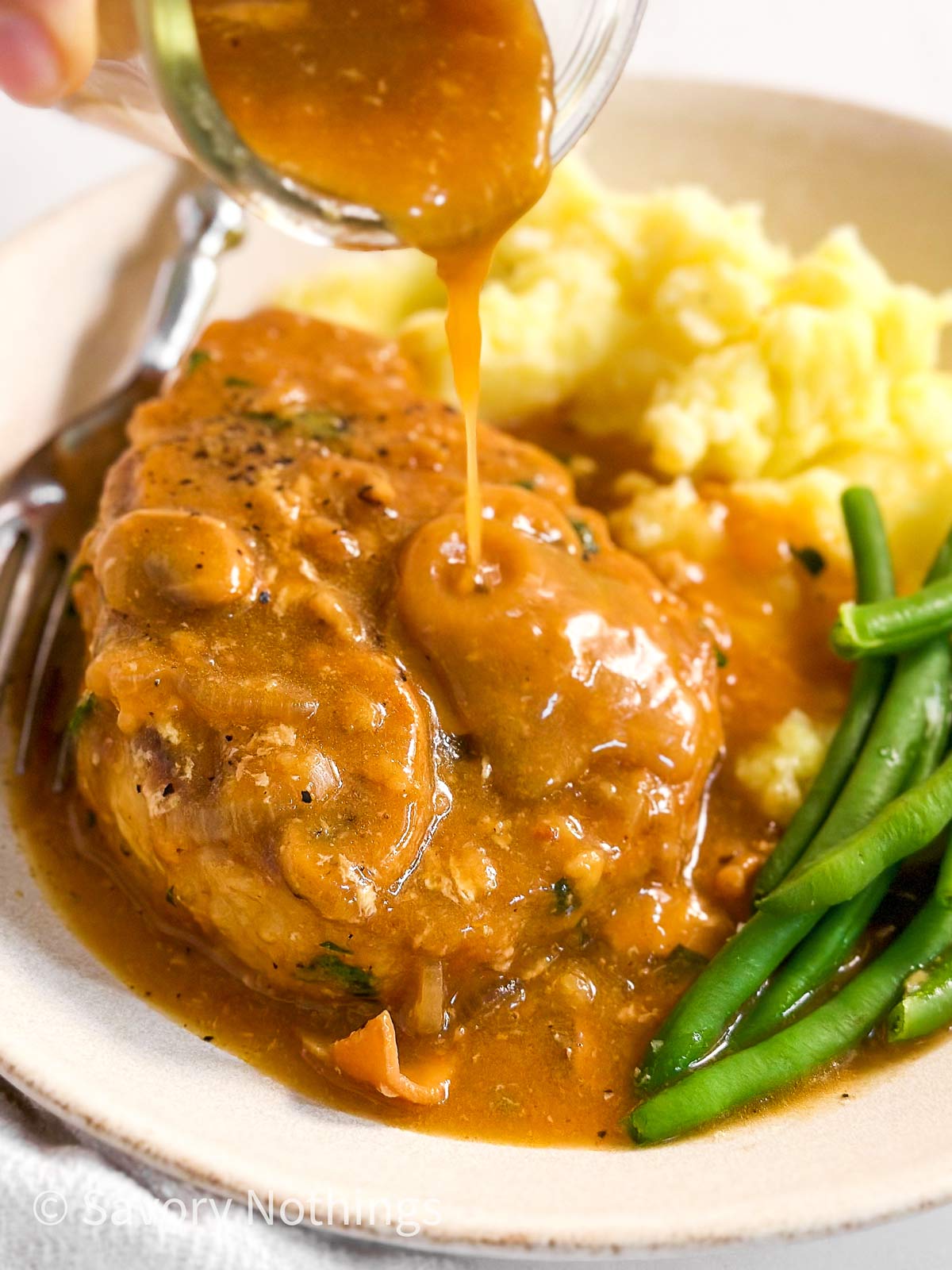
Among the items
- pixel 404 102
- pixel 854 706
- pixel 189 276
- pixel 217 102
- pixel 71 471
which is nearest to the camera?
pixel 217 102

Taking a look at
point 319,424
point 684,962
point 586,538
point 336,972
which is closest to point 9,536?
point 319,424

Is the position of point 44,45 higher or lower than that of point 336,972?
higher

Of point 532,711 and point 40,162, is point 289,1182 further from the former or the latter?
point 40,162

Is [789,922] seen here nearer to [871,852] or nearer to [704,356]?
[871,852]

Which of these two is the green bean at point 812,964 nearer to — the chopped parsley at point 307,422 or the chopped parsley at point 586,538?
the chopped parsley at point 586,538

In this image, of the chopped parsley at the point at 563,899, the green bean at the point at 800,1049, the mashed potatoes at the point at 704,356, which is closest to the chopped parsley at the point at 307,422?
the mashed potatoes at the point at 704,356

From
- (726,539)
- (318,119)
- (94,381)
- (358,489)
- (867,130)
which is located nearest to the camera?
(318,119)

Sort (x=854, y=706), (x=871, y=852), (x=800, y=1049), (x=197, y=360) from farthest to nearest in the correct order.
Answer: (x=197, y=360), (x=854, y=706), (x=871, y=852), (x=800, y=1049)

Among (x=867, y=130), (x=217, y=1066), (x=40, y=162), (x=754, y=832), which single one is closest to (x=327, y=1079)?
(x=217, y=1066)
